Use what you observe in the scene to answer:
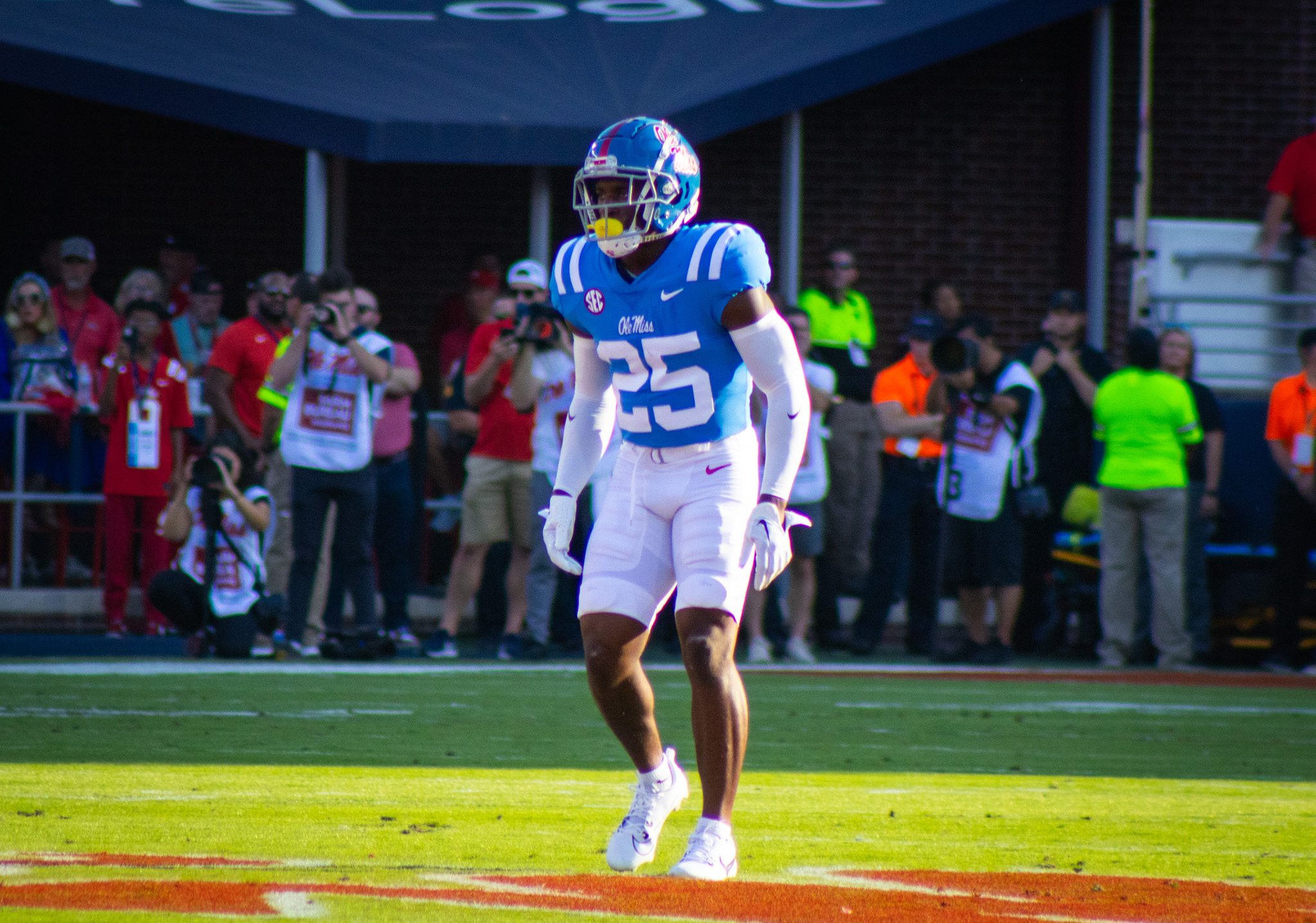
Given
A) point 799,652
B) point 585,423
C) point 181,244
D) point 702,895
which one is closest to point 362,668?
point 799,652

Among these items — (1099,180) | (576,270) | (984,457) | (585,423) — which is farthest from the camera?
(1099,180)

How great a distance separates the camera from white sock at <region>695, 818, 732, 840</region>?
4.07 metres

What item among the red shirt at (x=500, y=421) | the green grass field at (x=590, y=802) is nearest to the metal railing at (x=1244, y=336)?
the green grass field at (x=590, y=802)

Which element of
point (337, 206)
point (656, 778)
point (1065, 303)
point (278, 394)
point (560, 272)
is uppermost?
point (337, 206)

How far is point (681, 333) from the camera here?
167 inches

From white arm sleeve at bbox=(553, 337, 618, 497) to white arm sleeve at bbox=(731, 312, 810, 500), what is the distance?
0.47 m

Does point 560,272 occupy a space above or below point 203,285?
below

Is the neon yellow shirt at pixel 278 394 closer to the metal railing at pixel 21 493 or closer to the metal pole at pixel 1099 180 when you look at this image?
the metal railing at pixel 21 493

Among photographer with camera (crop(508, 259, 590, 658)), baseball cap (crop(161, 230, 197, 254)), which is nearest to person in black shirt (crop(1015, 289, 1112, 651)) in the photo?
photographer with camera (crop(508, 259, 590, 658))

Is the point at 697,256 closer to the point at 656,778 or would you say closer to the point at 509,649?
the point at 656,778

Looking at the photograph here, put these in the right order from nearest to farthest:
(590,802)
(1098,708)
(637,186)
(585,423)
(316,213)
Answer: (637,186) < (585,423) < (590,802) < (1098,708) < (316,213)

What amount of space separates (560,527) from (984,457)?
5.78m

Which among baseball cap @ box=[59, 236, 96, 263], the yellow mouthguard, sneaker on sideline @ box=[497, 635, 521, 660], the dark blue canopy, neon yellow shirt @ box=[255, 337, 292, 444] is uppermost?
the dark blue canopy

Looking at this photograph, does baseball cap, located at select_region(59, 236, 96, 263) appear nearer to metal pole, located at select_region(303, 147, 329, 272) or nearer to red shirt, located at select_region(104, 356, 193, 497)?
red shirt, located at select_region(104, 356, 193, 497)
